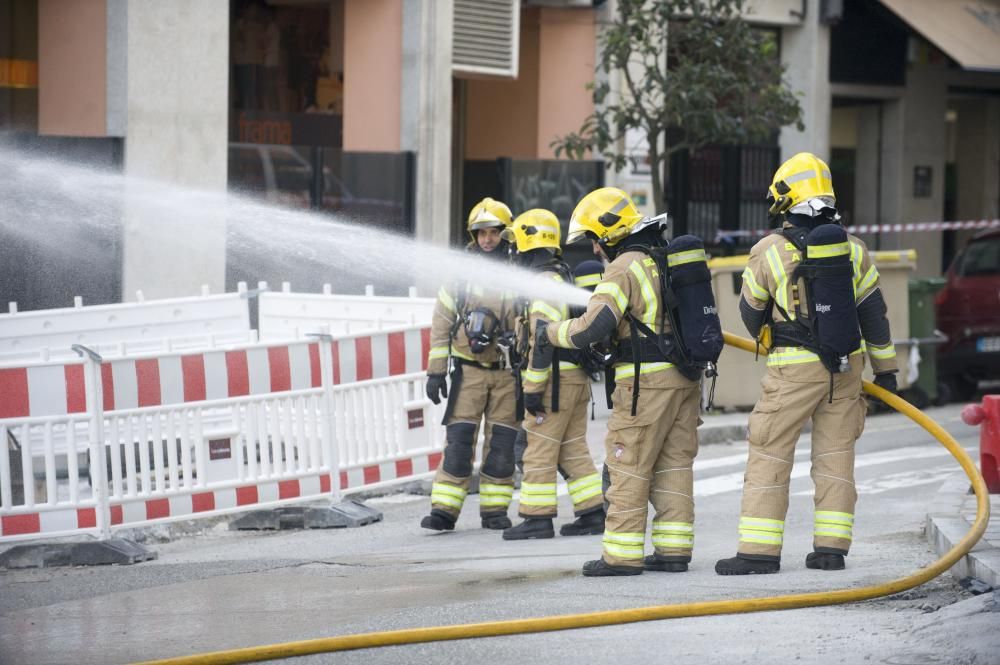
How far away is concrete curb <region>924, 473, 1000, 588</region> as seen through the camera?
682 centimetres

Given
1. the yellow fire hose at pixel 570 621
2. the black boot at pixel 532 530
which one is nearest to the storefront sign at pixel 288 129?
the black boot at pixel 532 530

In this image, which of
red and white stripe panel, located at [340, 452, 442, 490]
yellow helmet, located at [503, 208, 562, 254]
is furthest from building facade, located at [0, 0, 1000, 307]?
yellow helmet, located at [503, 208, 562, 254]

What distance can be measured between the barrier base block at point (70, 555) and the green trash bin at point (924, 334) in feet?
29.4

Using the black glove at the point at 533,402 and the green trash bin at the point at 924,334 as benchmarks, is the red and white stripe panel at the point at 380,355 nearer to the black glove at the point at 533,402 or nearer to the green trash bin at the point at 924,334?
the black glove at the point at 533,402

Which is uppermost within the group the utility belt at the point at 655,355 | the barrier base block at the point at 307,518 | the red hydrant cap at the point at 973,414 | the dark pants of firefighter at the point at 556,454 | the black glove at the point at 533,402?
the utility belt at the point at 655,355

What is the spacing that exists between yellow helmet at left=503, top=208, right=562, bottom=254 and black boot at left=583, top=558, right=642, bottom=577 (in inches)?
84.4

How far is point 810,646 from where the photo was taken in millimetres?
5836

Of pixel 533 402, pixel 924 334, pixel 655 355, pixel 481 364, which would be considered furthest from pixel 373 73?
pixel 655 355

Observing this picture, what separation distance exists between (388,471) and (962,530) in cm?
399

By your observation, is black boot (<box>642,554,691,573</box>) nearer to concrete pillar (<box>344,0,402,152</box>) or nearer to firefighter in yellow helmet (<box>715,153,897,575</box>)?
firefighter in yellow helmet (<box>715,153,897,575</box>)

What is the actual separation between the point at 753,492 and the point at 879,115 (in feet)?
54.7

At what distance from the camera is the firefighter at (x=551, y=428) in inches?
350

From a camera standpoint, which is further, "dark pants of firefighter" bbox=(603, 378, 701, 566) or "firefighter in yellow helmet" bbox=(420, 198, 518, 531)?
"firefighter in yellow helmet" bbox=(420, 198, 518, 531)

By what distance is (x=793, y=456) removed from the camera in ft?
24.2
